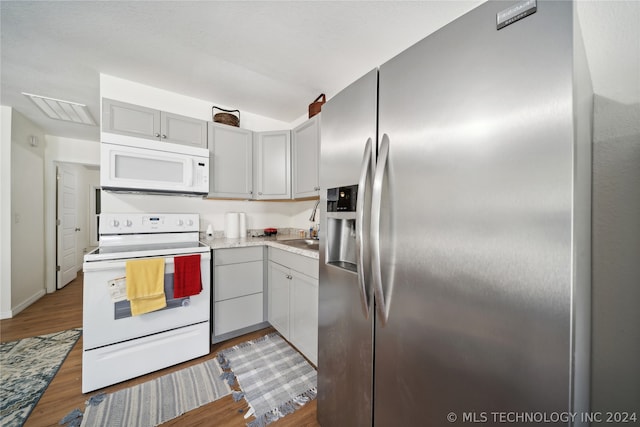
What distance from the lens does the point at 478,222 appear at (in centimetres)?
64

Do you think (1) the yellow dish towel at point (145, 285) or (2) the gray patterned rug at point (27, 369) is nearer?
(2) the gray patterned rug at point (27, 369)

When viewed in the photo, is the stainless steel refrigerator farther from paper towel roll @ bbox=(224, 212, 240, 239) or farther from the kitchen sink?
paper towel roll @ bbox=(224, 212, 240, 239)

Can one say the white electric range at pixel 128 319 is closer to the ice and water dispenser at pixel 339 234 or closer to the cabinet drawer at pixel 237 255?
the cabinet drawer at pixel 237 255

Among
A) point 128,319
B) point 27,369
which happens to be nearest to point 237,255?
point 128,319

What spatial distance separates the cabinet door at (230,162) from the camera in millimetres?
2383

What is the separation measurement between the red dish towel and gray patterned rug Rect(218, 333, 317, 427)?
640 millimetres

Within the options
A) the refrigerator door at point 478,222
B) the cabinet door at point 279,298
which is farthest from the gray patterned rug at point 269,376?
the refrigerator door at point 478,222

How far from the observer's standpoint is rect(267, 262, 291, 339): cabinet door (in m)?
2.01

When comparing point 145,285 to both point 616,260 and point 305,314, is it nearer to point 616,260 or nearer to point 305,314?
point 305,314

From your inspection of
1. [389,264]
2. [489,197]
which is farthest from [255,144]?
[489,197]

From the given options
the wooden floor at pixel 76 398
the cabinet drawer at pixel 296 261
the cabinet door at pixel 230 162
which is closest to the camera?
the wooden floor at pixel 76 398

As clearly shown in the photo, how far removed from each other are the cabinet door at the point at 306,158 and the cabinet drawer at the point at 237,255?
71 centimetres

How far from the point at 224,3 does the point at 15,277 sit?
12.8 feet

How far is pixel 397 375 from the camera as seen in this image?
0.85 metres
